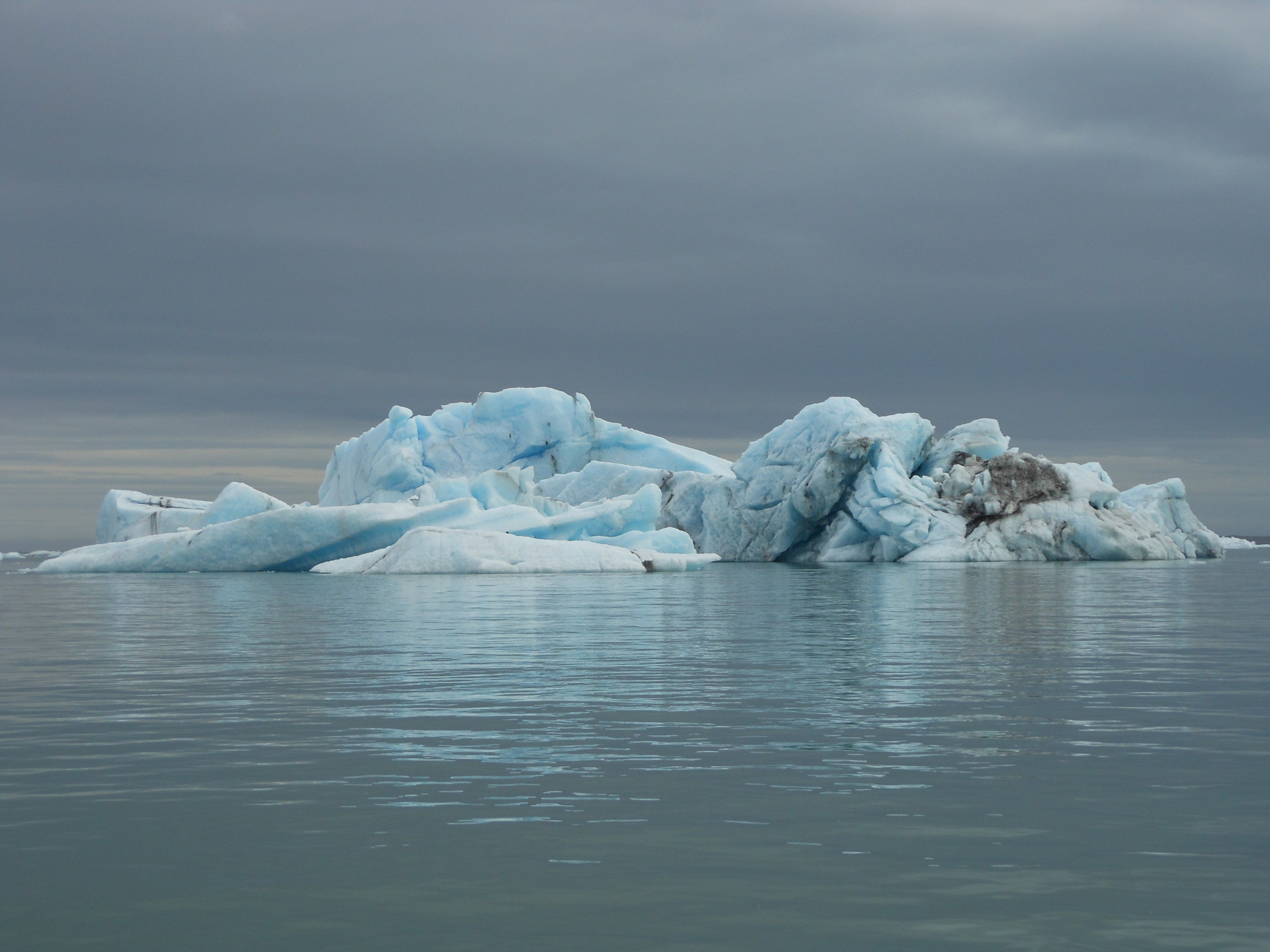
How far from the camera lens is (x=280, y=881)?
14.2 feet

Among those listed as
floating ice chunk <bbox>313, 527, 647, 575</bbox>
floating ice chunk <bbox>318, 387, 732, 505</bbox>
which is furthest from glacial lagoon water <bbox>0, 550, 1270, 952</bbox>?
floating ice chunk <bbox>318, 387, 732, 505</bbox>

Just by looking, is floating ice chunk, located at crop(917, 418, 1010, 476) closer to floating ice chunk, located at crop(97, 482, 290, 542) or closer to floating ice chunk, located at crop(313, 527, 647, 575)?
floating ice chunk, located at crop(313, 527, 647, 575)

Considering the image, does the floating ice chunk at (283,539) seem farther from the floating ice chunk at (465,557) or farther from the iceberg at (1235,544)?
the iceberg at (1235,544)

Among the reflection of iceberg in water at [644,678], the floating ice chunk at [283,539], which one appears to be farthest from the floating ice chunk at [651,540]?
the reflection of iceberg in water at [644,678]

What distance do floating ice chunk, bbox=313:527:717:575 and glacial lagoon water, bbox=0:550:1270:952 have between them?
16291 millimetres

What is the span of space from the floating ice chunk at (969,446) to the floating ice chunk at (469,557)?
16114 mm

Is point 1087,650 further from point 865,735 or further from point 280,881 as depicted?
point 280,881

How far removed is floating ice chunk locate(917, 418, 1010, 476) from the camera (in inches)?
1646

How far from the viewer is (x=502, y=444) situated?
47.4 metres

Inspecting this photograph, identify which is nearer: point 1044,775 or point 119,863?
point 119,863

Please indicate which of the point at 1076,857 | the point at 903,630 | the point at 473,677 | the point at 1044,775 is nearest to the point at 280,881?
the point at 1076,857

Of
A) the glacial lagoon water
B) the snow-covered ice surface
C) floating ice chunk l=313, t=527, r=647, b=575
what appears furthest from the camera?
the snow-covered ice surface

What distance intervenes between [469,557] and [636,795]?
934 inches

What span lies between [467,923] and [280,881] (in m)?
0.83
